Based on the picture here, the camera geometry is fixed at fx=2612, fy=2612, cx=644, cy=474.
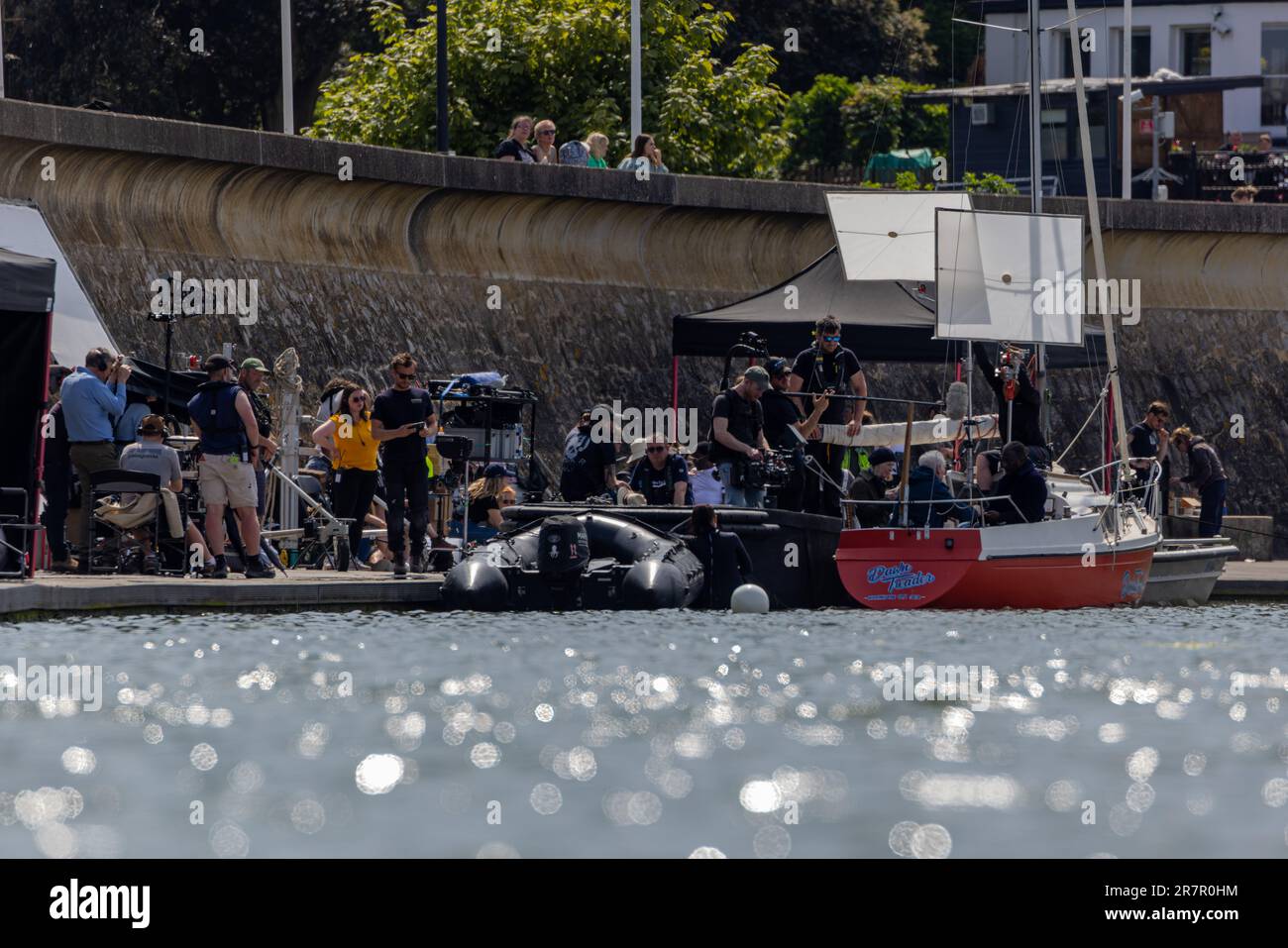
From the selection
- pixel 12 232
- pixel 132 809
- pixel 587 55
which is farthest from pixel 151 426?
pixel 587 55

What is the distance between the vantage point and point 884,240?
24766 mm

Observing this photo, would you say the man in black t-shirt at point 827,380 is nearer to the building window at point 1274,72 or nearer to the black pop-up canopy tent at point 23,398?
the black pop-up canopy tent at point 23,398

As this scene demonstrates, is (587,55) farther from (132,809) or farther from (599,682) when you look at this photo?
(132,809)

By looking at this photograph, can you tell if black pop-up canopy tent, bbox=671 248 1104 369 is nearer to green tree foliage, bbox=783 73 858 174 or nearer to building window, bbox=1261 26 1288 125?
green tree foliage, bbox=783 73 858 174

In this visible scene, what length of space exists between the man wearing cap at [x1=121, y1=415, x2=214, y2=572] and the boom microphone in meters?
6.28

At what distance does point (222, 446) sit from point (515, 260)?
1066 centimetres

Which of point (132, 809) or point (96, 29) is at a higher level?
point (96, 29)

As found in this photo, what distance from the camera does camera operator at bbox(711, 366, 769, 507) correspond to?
2028 cm

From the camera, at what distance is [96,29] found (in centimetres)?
4722

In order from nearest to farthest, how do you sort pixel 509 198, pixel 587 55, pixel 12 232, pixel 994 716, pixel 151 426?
1. pixel 994 716
2. pixel 151 426
3. pixel 12 232
4. pixel 509 198
5. pixel 587 55

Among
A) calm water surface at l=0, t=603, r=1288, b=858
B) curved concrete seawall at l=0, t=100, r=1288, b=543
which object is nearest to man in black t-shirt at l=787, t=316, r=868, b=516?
curved concrete seawall at l=0, t=100, r=1288, b=543

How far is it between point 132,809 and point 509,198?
19201 mm
